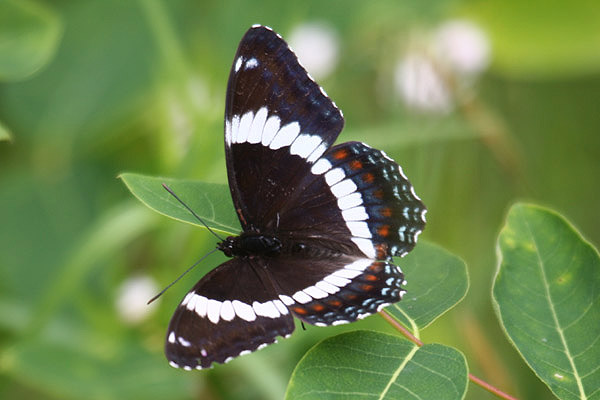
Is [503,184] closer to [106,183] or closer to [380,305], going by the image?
[106,183]

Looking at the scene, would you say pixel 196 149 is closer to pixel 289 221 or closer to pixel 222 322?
→ pixel 289 221

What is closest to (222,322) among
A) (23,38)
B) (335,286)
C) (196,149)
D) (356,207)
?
(335,286)

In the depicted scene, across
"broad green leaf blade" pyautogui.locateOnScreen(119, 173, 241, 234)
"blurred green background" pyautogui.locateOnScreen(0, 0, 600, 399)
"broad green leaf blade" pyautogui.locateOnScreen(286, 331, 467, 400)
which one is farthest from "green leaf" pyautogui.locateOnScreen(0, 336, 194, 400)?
"broad green leaf blade" pyautogui.locateOnScreen(286, 331, 467, 400)

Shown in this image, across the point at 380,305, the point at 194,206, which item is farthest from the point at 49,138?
the point at 380,305

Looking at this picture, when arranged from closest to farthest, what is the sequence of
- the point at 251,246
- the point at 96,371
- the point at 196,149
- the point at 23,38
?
the point at 251,246
the point at 23,38
the point at 96,371
the point at 196,149

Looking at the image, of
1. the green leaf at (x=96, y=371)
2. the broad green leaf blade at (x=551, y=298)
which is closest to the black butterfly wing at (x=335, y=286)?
the broad green leaf blade at (x=551, y=298)
